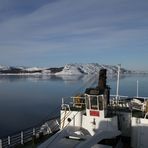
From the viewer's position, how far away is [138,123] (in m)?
18.9

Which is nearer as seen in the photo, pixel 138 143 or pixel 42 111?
pixel 138 143

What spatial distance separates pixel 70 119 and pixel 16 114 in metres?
26.6

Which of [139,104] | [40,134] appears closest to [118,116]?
[139,104]

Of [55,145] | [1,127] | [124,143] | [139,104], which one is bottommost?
[1,127]

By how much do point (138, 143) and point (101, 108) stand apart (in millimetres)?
3629

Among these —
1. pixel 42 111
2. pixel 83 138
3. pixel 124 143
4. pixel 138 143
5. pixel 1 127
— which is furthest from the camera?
pixel 42 111

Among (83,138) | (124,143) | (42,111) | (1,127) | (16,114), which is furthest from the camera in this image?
(42,111)

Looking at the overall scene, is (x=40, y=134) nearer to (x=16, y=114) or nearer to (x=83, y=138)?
(x=83, y=138)

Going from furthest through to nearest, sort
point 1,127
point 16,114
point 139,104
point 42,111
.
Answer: point 42,111 → point 16,114 → point 1,127 → point 139,104

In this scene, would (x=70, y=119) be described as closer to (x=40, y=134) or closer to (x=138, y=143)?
(x=40, y=134)

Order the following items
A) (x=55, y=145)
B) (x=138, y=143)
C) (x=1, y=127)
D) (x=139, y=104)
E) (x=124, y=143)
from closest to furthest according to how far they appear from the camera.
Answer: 1. (x=55, y=145)
2. (x=138, y=143)
3. (x=124, y=143)
4. (x=139, y=104)
5. (x=1, y=127)

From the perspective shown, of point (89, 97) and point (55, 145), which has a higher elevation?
point (89, 97)

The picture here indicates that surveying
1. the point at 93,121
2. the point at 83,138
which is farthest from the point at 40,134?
the point at 83,138

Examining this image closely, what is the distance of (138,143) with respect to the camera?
1847 centimetres
